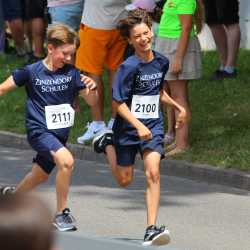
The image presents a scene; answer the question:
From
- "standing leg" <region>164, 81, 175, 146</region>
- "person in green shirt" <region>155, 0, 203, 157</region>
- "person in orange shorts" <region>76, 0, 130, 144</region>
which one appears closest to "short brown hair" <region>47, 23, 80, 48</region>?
"person in green shirt" <region>155, 0, 203, 157</region>

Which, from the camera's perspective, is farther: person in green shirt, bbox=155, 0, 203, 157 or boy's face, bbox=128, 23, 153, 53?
person in green shirt, bbox=155, 0, 203, 157

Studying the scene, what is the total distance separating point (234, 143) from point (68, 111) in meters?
3.34

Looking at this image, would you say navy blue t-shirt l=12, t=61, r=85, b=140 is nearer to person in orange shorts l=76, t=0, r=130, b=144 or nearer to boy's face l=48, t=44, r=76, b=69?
boy's face l=48, t=44, r=76, b=69

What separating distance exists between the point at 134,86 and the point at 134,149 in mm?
459

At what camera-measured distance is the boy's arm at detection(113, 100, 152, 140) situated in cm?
679

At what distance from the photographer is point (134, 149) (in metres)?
7.11

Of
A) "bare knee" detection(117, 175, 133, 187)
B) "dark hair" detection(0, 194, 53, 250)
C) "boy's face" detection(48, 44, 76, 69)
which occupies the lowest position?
"bare knee" detection(117, 175, 133, 187)

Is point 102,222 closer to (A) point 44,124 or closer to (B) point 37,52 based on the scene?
(A) point 44,124

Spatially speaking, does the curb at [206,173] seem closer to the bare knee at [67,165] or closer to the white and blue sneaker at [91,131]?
the white and blue sneaker at [91,131]

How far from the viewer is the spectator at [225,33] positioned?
507 inches

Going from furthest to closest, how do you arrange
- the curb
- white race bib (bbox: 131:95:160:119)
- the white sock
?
1. the white sock
2. the curb
3. white race bib (bbox: 131:95:160:119)

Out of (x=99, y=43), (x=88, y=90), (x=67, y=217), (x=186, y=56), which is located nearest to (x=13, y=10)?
(x=99, y=43)

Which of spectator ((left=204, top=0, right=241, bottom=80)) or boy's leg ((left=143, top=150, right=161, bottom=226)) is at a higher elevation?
boy's leg ((left=143, top=150, right=161, bottom=226))

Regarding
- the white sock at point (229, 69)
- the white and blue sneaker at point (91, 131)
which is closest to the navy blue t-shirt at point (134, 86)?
the white and blue sneaker at point (91, 131)
